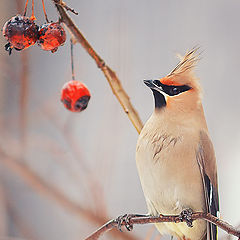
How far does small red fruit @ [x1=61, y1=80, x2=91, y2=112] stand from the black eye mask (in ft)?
0.39

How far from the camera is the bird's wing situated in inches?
19.5

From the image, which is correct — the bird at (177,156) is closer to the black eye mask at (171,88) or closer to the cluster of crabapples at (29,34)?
the black eye mask at (171,88)

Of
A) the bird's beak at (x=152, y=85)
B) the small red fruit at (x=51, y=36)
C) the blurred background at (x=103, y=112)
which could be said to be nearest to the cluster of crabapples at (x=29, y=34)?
the small red fruit at (x=51, y=36)

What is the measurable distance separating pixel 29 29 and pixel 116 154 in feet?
2.53

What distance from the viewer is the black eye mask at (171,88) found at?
0.45 metres

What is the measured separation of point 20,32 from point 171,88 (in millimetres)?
169

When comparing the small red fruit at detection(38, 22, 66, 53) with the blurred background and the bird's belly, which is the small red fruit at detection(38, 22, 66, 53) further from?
the blurred background

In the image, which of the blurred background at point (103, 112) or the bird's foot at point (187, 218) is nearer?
the bird's foot at point (187, 218)

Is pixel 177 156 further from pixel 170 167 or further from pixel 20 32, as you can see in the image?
pixel 20 32

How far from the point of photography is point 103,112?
47.8 inches

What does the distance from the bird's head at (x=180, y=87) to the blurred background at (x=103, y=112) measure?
36cm

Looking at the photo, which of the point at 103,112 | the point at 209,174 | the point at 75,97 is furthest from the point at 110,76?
the point at 103,112

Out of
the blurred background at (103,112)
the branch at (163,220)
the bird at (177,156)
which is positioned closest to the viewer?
the branch at (163,220)

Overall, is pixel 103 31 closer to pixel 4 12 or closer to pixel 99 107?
pixel 99 107
